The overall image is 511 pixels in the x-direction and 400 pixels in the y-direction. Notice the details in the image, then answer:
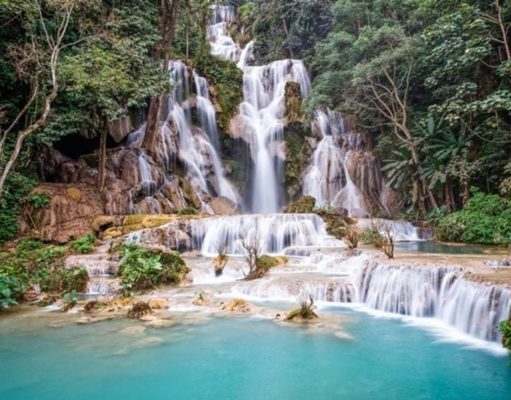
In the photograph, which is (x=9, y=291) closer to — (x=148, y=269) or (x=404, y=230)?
(x=148, y=269)

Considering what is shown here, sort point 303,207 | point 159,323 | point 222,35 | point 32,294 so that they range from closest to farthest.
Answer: point 159,323 → point 32,294 → point 303,207 → point 222,35

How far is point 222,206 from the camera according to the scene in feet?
70.7

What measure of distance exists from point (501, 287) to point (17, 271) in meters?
10.7

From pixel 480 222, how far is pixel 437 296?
8.83m

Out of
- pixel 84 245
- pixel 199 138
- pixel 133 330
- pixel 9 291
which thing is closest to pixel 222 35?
pixel 199 138

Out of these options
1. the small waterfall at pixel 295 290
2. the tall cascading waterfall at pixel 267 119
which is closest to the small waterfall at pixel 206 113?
the tall cascading waterfall at pixel 267 119

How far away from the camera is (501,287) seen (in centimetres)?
680

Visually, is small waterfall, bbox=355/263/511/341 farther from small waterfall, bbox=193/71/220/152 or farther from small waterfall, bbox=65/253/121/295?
small waterfall, bbox=193/71/220/152

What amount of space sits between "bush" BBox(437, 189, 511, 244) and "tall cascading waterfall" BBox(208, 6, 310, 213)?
10.4 meters

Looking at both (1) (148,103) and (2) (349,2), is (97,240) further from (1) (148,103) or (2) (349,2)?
(2) (349,2)

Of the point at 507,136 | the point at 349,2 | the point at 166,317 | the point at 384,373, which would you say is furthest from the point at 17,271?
the point at 349,2

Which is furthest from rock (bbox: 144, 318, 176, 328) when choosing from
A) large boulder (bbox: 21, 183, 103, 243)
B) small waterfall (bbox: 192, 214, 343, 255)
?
large boulder (bbox: 21, 183, 103, 243)

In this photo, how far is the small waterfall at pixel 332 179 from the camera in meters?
24.1

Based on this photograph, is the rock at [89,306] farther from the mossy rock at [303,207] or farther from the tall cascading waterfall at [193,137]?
the tall cascading waterfall at [193,137]
